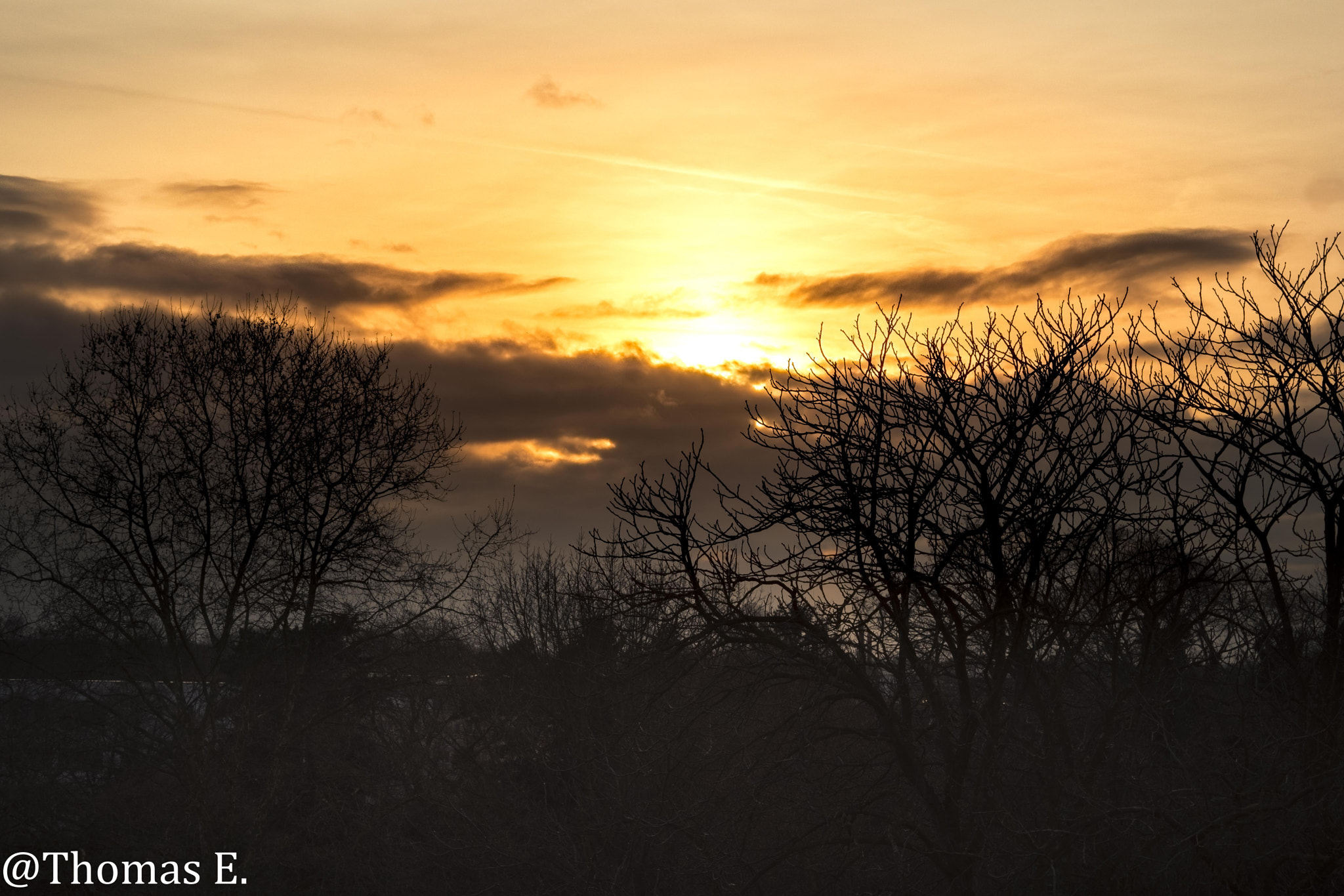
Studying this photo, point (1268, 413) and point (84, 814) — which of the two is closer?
point (1268, 413)

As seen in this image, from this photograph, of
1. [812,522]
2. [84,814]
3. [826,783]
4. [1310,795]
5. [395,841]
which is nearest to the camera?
[1310,795]

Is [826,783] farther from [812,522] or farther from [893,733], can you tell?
[812,522]

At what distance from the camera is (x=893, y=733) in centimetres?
1502

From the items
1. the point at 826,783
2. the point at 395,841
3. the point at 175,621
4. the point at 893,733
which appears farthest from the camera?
the point at 395,841

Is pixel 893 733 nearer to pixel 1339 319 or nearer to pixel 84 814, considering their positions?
pixel 1339 319

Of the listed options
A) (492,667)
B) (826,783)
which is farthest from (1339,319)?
(492,667)

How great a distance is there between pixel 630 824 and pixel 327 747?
13.2 metres

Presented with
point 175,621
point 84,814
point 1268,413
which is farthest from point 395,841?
point 1268,413

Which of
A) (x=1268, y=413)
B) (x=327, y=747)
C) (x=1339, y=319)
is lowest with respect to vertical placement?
(x=327, y=747)

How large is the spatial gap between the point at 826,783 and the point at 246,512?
16.6 meters

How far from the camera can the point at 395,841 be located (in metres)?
36.0

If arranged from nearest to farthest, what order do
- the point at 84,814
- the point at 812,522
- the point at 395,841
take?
the point at 812,522 < the point at 84,814 < the point at 395,841

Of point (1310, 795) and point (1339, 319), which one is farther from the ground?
point (1339, 319)

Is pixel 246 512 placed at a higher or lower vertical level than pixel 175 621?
higher
